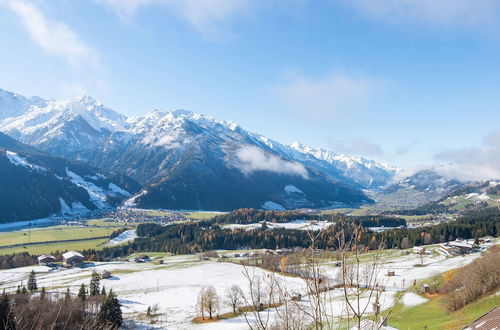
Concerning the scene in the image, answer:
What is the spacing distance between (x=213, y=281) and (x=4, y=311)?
6097 centimetres

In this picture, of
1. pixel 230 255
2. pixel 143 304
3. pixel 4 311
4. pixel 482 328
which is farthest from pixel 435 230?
pixel 4 311

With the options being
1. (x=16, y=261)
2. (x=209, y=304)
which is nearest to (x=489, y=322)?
(x=209, y=304)

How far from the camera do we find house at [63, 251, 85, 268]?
13177 centimetres

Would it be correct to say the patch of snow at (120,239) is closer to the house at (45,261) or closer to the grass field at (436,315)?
the house at (45,261)

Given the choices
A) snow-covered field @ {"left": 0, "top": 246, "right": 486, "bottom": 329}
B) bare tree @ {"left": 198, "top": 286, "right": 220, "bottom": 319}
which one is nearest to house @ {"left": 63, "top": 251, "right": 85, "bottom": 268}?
snow-covered field @ {"left": 0, "top": 246, "right": 486, "bottom": 329}

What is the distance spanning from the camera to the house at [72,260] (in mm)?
131775

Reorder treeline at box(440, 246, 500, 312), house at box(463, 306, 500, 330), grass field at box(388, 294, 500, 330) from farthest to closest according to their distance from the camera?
treeline at box(440, 246, 500, 312)
grass field at box(388, 294, 500, 330)
house at box(463, 306, 500, 330)

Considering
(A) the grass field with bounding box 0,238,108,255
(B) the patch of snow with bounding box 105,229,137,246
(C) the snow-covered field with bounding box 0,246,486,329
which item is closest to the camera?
(C) the snow-covered field with bounding box 0,246,486,329

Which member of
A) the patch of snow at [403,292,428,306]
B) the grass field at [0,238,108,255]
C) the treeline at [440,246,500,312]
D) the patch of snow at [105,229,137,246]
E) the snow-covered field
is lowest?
the snow-covered field

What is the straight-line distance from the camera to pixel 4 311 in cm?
5325

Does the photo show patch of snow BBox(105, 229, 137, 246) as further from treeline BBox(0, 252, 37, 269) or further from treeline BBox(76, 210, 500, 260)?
treeline BBox(0, 252, 37, 269)

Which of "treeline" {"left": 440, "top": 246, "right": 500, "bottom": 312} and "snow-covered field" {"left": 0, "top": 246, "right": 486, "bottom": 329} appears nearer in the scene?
"treeline" {"left": 440, "top": 246, "right": 500, "bottom": 312}

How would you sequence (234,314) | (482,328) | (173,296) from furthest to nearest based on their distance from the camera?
(173,296) < (234,314) < (482,328)

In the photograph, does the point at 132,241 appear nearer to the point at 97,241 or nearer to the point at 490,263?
the point at 97,241
